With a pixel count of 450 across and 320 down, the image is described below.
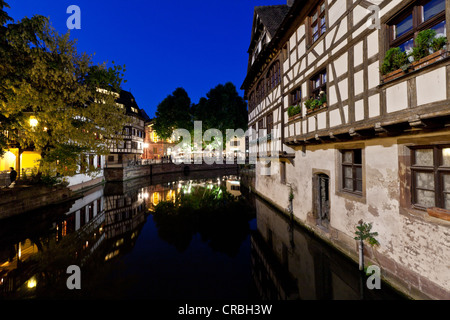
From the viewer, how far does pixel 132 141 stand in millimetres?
38562

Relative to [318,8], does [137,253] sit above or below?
below

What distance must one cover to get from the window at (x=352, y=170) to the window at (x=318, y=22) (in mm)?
4943

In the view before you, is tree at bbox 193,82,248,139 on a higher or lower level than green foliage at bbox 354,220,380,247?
higher

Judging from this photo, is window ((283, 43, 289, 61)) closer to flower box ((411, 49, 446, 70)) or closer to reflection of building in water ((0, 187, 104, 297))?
flower box ((411, 49, 446, 70))

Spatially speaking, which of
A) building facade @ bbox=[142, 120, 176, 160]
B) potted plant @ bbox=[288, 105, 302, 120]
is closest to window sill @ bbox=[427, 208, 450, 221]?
potted plant @ bbox=[288, 105, 302, 120]

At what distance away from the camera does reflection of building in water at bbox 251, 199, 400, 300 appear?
514 centimetres

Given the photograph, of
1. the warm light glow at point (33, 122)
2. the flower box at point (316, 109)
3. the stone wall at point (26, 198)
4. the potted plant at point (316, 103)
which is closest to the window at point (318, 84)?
the potted plant at point (316, 103)

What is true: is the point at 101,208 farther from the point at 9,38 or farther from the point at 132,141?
the point at 132,141

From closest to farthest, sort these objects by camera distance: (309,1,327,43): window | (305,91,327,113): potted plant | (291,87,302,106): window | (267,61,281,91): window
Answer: (305,91,327,113): potted plant → (309,1,327,43): window → (291,87,302,106): window → (267,61,281,91): window

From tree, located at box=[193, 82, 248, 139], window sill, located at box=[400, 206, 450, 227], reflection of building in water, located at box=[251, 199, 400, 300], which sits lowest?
reflection of building in water, located at box=[251, 199, 400, 300]

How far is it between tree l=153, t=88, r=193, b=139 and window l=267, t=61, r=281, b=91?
1122 inches

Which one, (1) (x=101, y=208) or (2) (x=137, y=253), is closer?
(2) (x=137, y=253)
